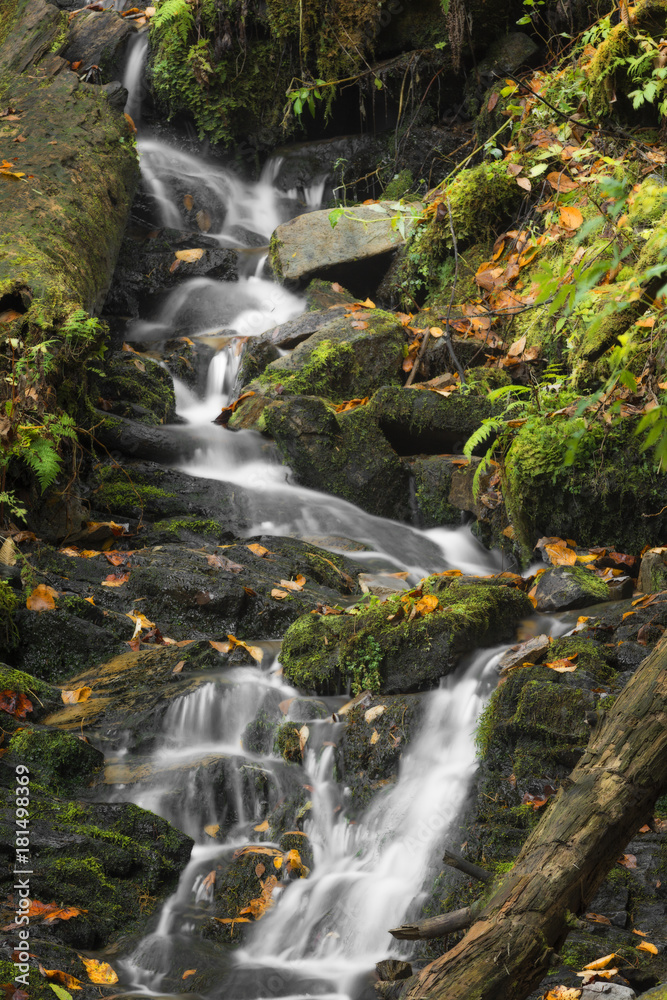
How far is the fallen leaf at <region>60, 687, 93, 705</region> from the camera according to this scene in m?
4.70

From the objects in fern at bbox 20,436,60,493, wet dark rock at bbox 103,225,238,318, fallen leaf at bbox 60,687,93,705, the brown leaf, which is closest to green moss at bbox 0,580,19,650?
fallen leaf at bbox 60,687,93,705

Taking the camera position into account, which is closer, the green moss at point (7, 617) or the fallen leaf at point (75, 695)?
the fallen leaf at point (75, 695)

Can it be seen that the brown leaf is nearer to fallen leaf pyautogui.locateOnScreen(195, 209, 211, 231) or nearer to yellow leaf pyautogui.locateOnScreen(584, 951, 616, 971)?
yellow leaf pyautogui.locateOnScreen(584, 951, 616, 971)

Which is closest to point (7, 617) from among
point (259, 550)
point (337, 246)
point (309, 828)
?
point (259, 550)

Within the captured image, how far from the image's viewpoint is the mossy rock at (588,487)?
5559 millimetres

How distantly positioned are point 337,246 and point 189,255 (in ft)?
8.13

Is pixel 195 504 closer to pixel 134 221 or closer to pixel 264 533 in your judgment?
pixel 264 533

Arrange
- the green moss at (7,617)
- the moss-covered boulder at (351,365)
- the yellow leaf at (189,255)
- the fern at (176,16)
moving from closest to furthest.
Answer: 1. the green moss at (7,617)
2. the moss-covered boulder at (351,365)
3. the yellow leaf at (189,255)
4. the fern at (176,16)

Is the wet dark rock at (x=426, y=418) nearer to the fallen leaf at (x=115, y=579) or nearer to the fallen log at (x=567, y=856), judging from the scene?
the fallen leaf at (x=115, y=579)

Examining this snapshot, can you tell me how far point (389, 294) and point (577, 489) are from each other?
5.01 m

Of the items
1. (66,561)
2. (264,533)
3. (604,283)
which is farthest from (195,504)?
(604,283)

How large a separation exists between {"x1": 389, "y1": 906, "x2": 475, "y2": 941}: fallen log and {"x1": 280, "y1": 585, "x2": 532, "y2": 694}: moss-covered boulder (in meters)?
2.36

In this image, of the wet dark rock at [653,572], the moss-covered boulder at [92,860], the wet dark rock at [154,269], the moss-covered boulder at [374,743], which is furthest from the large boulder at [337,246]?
the moss-covered boulder at [92,860]

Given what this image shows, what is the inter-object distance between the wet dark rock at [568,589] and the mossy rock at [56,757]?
2.94m
